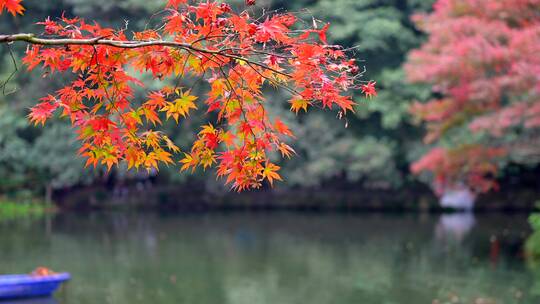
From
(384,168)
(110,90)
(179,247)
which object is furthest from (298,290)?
(384,168)

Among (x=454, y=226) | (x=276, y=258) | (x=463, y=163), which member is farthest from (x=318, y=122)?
(x=276, y=258)

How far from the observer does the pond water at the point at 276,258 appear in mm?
8672

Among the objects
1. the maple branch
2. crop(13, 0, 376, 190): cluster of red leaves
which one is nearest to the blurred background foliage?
crop(13, 0, 376, 190): cluster of red leaves

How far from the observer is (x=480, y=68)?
1148 centimetres

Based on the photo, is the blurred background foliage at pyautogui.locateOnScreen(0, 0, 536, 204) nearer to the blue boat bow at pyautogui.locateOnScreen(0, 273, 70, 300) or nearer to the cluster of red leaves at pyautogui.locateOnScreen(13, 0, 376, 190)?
the blue boat bow at pyautogui.locateOnScreen(0, 273, 70, 300)

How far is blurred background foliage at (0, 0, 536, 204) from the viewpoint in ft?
55.6

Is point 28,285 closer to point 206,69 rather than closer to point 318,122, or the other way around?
point 206,69

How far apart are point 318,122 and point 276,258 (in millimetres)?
6542

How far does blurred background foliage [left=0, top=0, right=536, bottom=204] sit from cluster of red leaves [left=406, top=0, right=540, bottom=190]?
3.87 m

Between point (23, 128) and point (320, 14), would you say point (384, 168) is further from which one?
point (23, 128)

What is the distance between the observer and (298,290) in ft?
29.7

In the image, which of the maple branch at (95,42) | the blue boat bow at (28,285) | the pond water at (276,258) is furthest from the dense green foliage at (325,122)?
the maple branch at (95,42)

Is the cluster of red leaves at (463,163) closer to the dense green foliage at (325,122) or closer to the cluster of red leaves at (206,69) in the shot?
the dense green foliage at (325,122)

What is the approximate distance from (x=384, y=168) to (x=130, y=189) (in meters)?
6.16
